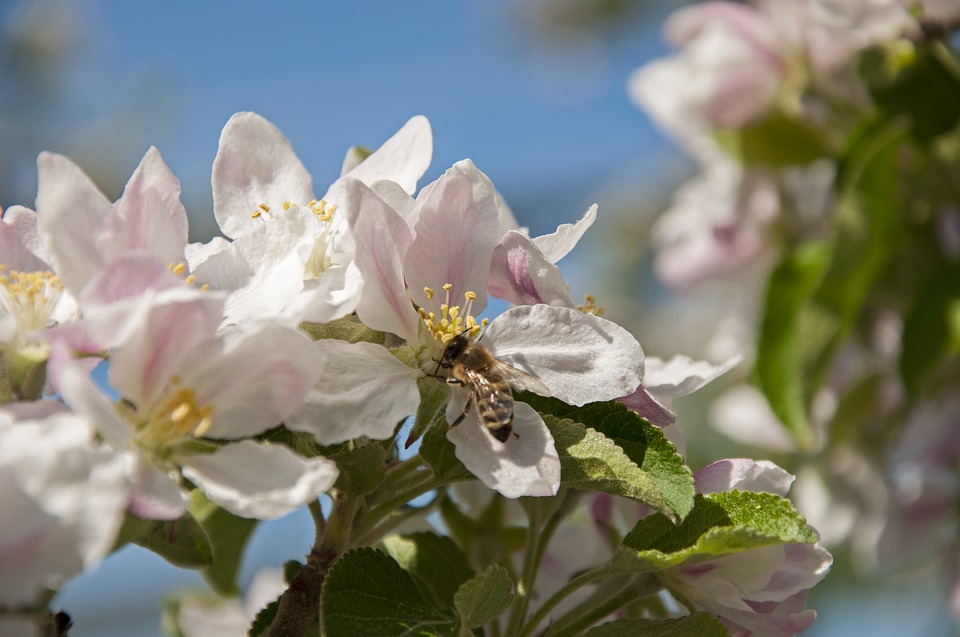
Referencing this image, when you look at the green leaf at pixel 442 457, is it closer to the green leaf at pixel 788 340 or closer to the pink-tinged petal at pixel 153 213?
the pink-tinged petal at pixel 153 213

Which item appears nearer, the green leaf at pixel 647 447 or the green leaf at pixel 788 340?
the green leaf at pixel 647 447

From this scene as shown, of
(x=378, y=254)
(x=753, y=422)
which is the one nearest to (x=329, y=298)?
(x=378, y=254)

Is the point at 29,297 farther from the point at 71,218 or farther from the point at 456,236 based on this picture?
the point at 456,236

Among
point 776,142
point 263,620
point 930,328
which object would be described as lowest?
point 263,620

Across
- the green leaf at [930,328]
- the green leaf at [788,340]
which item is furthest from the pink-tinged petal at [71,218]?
the green leaf at [930,328]

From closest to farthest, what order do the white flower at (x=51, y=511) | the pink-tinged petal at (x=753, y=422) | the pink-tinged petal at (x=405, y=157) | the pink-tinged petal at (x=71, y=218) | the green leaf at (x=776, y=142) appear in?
the white flower at (x=51, y=511) < the pink-tinged petal at (x=71, y=218) < the pink-tinged petal at (x=405, y=157) < the green leaf at (x=776, y=142) < the pink-tinged petal at (x=753, y=422)

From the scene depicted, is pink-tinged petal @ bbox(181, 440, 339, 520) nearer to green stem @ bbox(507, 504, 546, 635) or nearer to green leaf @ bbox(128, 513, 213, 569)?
green leaf @ bbox(128, 513, 213, 569)

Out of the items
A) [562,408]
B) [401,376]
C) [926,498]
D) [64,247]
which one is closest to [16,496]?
[64,247]

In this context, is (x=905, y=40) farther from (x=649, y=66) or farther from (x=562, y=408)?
(x=562, y=408)
